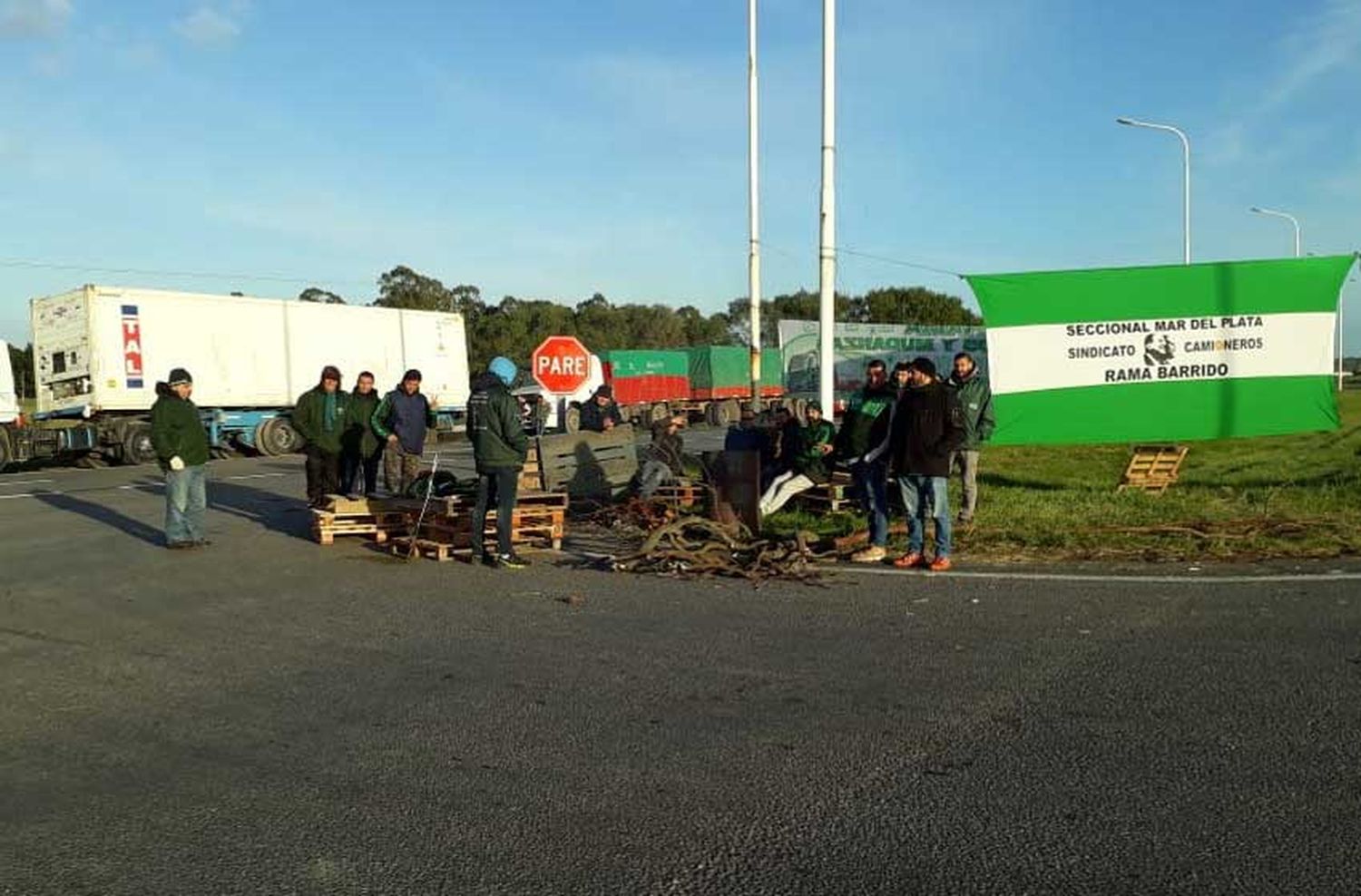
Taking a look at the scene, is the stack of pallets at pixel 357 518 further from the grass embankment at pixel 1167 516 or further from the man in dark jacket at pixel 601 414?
the man in dark jacket at pixel 601 414

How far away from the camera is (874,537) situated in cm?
921

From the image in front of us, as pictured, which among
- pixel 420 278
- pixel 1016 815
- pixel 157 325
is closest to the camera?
pixel 1016 815

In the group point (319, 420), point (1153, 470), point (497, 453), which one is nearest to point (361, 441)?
point (319, 420)

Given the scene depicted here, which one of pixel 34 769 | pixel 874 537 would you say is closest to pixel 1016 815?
pixel 34 769

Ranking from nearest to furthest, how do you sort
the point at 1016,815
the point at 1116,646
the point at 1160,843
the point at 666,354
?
1. the point at 1160,843
2. the point at 1016,815
3. the point at 1116,646
4. the point at 666,354

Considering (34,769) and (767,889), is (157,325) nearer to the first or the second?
(34,769)

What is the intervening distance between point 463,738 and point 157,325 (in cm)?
2262

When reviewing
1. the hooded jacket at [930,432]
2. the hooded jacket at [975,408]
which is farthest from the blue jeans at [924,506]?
the hooded jacket at [975,408]

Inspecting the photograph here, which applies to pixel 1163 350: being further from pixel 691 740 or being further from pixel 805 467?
pixel 691 740

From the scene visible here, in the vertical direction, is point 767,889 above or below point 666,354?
below

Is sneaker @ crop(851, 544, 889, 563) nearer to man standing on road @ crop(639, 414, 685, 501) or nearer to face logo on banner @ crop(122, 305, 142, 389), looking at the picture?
man standing on road @ crop(639, 414, 685, 501)

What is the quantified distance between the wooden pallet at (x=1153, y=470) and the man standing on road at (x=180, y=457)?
10.1 meters

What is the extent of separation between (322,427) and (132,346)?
1440cm

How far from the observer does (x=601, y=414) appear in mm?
14609
